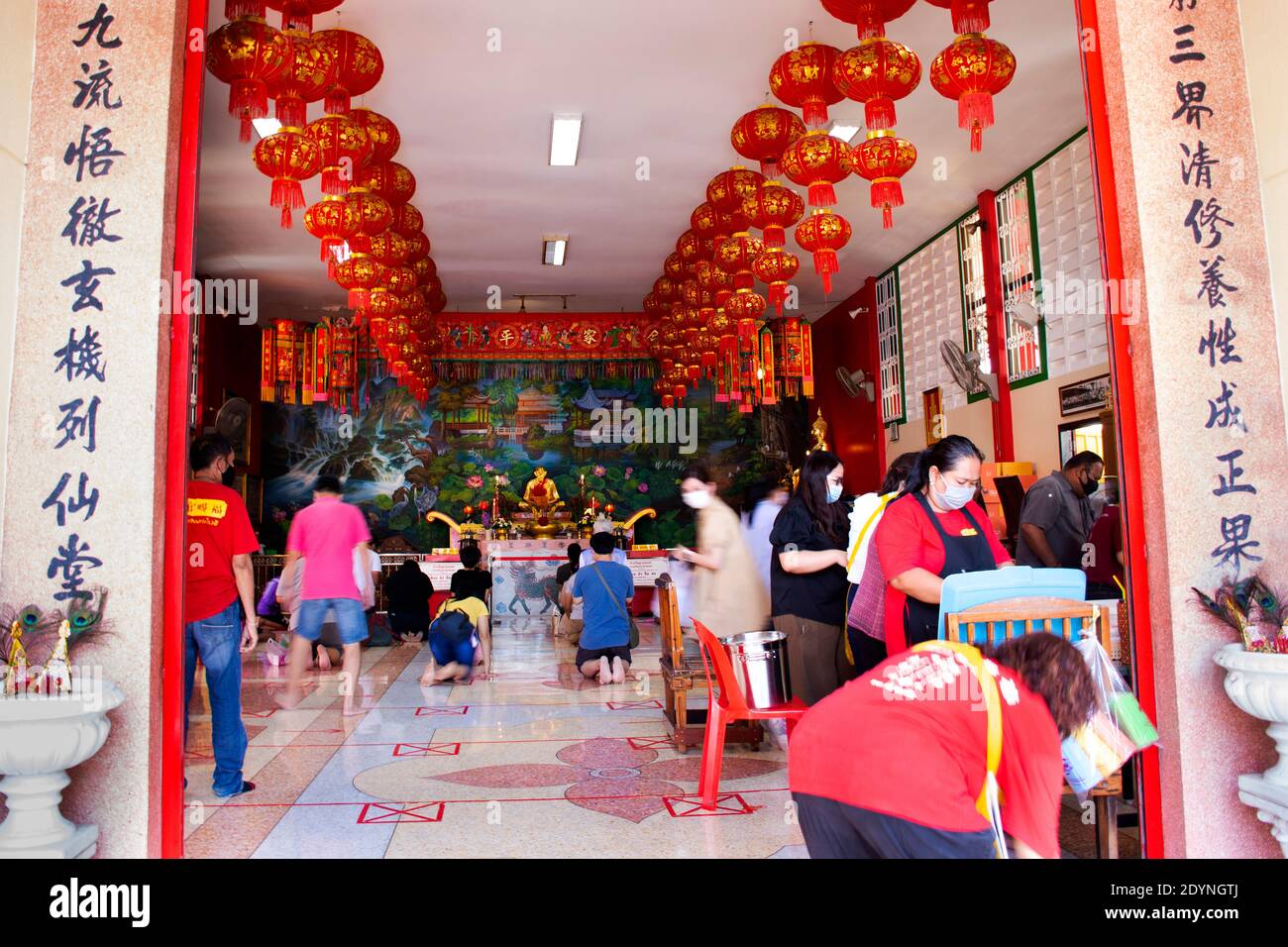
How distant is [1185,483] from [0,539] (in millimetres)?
3306

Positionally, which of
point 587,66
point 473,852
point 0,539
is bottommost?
point 473,852

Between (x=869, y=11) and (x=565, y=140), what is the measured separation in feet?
10.6

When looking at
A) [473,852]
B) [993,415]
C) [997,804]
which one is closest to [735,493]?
[993,415]

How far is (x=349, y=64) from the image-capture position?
4.50m

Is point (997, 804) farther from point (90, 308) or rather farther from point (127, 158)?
point (127, 158)

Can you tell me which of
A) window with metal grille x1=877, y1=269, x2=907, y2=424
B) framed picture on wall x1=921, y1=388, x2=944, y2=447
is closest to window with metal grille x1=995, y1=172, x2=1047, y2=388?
framed picture on wall x1=921, y1=388, x2=944, y2=447

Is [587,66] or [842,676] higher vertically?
[587,66]

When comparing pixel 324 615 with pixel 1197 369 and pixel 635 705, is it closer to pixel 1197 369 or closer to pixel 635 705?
pixel 635 705

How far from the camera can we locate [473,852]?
2.98 metres

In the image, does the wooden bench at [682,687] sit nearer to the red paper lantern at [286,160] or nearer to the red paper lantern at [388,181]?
the red paper lantern at [286,160]

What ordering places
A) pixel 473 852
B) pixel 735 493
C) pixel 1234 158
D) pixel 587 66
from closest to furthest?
1. pixel 1234 158
2. pixel 473 852
3. pixel 587 66
4. pixel 735 493

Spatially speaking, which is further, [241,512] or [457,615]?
[457,615]

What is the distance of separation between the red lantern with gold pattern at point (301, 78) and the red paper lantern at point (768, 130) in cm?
226

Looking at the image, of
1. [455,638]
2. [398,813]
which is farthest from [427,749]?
[455,638]
